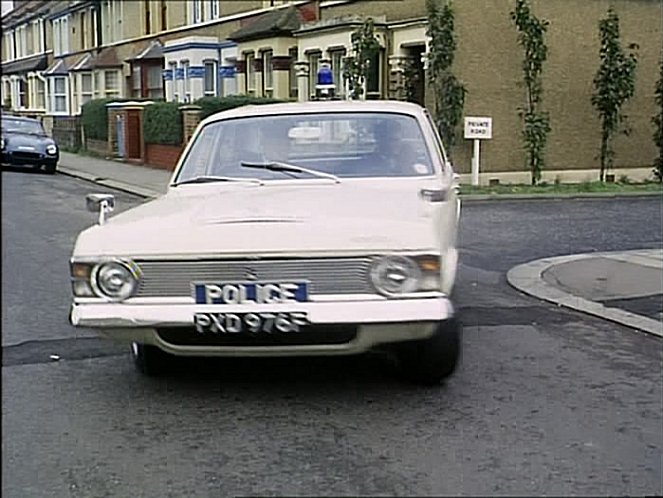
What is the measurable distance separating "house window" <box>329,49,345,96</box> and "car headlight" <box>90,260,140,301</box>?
56.3 ft

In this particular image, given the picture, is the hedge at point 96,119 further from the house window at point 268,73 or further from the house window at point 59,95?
the house window at point 59,95

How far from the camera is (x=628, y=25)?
1789 cm

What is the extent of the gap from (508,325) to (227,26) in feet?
91.9

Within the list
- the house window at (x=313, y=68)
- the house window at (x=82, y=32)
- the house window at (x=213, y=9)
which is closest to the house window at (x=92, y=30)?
the house window at (x=82, y=32)

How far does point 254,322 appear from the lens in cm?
435

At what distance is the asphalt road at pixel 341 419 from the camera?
386 centimetres

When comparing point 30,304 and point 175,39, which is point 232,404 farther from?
point 175,39

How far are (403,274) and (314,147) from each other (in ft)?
5.55

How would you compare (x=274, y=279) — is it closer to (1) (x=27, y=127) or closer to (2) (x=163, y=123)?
(1) (x=27, y=127)

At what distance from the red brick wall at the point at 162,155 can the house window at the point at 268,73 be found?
12.8ft

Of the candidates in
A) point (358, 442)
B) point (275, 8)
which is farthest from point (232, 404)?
point (275, 8)

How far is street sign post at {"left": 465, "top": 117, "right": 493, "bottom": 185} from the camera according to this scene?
1806cm

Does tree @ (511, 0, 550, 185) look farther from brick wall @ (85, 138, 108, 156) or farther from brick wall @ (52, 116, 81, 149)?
brick wall @ (52, 116, 81, 149)

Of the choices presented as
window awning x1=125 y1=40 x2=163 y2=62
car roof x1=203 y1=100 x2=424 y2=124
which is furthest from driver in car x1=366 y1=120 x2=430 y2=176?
window awning x1=125 y1=40 x2=163 y2=62
